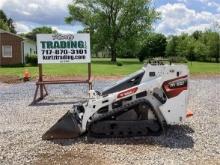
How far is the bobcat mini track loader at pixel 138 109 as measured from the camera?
8117 millimetres

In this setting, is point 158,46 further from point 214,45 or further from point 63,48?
point 63,48

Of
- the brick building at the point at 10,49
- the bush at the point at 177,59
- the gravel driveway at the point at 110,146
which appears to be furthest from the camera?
the brick building at the point at 10,49

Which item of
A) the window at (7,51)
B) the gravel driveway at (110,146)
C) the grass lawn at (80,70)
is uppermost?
the window at (7,51)

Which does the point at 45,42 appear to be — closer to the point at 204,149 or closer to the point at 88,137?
the point at 88,137

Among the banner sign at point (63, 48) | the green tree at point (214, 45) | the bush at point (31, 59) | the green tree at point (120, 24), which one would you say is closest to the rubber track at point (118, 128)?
the banner sign at point (63, 48)

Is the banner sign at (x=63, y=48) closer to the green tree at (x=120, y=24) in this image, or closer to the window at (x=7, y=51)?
the window at (x=7, y=51)

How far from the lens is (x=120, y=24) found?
65125mm

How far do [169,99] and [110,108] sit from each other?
1086 mm

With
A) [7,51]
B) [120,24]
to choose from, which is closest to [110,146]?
[7,51]

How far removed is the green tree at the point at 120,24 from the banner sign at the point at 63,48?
49127 millimetres

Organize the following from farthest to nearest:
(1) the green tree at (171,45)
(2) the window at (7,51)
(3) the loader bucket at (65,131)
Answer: (1) the green tree at (171,45)
(2) the window at (7,51)
(3) the loader bucket at (65,131)

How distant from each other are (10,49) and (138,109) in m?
39.8

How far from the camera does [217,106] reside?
12.6m

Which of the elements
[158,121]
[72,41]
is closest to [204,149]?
[158,121]
